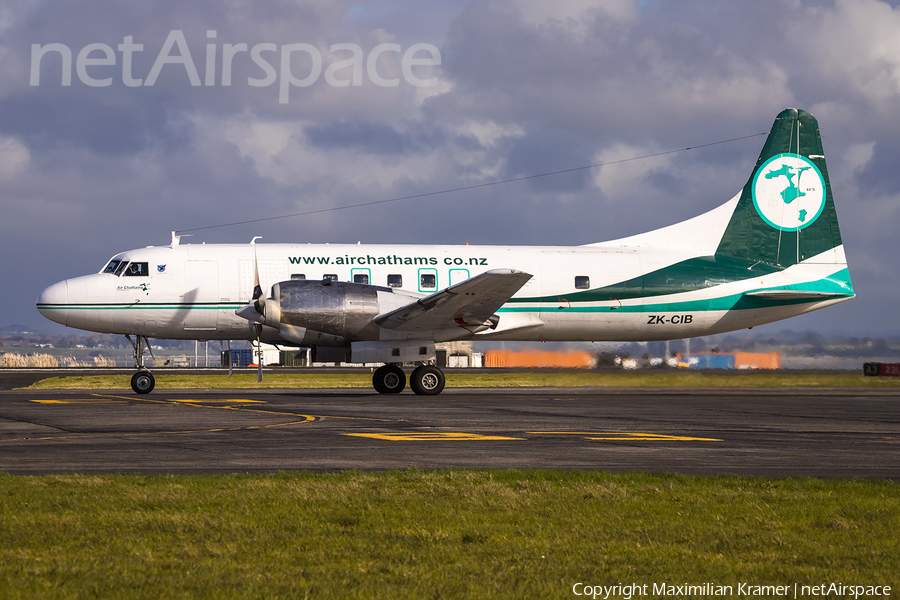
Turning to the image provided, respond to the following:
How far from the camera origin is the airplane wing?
23594 millimetres

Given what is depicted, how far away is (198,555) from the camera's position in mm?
6219

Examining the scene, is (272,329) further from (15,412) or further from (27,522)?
(27,522)

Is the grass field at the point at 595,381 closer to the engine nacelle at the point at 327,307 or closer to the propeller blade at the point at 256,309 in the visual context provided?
the propeller blade at the point at 256,309

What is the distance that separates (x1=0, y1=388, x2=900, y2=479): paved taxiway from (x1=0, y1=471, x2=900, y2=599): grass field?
1.63 metres

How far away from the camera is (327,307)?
2458 centimetres

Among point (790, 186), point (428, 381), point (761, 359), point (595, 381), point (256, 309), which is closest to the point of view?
point (256, 309)

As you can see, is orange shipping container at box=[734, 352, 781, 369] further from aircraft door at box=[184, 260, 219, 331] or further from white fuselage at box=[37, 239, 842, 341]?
aircraft door at box=[184, 260, 219, 331]

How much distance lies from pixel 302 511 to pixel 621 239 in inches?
980

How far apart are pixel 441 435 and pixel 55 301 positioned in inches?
682

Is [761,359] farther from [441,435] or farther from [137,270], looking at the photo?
[441,435]

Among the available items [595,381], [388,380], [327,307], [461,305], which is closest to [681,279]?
[595,381]

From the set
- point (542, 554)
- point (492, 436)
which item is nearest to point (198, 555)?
point (542, 554)

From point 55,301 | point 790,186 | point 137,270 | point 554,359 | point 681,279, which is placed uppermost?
point 790,186

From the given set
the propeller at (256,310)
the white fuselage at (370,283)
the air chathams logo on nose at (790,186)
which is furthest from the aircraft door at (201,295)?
the air chathams logo on nose at (790,186)
